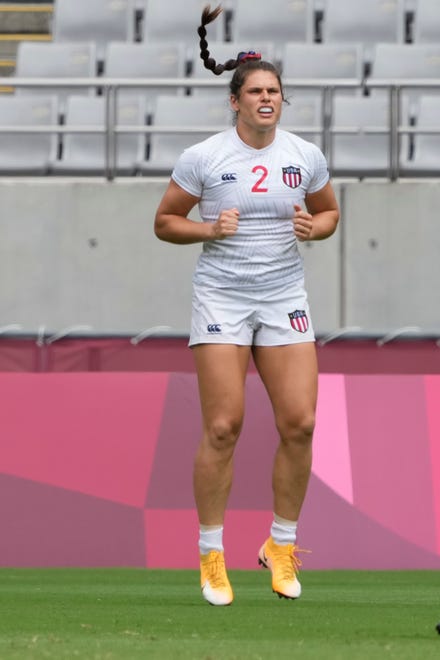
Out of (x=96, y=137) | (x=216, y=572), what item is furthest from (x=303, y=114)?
(x=216, y=572)

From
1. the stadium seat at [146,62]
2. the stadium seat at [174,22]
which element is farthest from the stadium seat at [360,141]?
the stadium seat at [174,22]

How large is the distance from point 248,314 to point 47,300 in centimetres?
653

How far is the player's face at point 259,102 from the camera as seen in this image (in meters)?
5.98

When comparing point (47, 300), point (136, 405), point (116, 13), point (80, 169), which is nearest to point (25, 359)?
point (136, 405)

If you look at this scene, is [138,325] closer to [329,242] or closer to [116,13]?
[329,242]

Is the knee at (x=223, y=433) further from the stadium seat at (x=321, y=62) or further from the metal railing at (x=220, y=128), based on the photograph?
the stadium seat at (x=321, y=62)

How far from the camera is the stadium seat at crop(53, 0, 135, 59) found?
15062 millimetres

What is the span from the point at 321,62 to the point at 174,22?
68.9 inches

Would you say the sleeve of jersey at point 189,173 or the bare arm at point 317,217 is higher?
the sleeve of jersey at point 189,173

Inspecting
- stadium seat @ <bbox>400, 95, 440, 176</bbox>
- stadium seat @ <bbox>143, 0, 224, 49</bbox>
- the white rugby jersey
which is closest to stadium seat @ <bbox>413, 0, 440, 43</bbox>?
stadium seat @ <bbox>400, 95, 440, 176</bbox>

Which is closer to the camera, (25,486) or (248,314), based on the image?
(248,314)

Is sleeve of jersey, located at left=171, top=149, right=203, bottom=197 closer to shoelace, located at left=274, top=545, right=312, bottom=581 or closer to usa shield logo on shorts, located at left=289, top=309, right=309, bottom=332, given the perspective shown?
usa shield logo on shorts, located at left=289, top=309, right=309, bottom=332

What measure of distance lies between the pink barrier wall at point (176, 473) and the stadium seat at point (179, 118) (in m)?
4.57

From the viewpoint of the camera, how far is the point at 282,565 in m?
6.09
